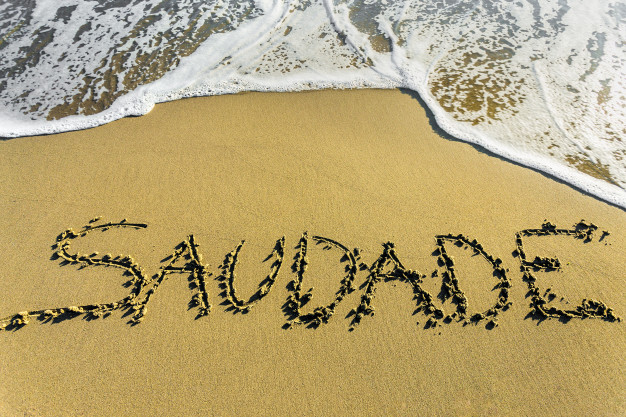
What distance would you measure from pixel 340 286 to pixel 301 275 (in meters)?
0.42

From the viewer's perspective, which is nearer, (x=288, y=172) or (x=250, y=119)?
(x=288, y=172)

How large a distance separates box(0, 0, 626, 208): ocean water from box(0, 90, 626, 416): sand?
71cm

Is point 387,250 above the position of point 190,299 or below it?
above

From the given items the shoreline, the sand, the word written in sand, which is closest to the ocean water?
the shoreline

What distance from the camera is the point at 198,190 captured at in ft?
13.5

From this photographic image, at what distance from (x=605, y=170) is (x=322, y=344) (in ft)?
14.4

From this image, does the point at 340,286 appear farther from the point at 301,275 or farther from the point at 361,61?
the point at 361,61

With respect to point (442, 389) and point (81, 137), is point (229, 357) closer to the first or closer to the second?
point (442, 389)

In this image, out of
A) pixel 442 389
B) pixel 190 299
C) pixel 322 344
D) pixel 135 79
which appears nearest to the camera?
pixel 442 389

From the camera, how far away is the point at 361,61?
6.34 m

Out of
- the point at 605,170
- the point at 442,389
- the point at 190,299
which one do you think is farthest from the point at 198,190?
the point at 605,170

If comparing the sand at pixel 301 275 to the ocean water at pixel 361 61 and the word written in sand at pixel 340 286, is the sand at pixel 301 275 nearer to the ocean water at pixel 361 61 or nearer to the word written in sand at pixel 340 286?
the word written in sand at pixel 340 286

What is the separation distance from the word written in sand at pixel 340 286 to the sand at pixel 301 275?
0.8 inches

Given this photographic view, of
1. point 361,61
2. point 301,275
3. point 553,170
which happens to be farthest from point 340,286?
point 361,61
